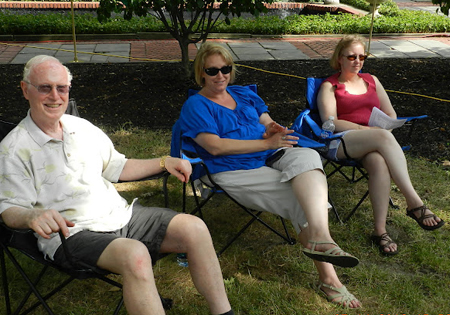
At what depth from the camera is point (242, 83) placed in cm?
626

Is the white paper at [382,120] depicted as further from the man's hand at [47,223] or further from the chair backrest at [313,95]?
the man's hand at [47,223]

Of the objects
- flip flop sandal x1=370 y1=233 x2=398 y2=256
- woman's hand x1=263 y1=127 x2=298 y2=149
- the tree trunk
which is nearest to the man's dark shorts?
woman's hand x1=263 y1=127 x2=298 y2=149

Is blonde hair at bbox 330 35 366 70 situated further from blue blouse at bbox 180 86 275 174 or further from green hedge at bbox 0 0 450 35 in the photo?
green hedge at bbox 0 0 450 35

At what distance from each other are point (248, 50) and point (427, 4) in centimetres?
932

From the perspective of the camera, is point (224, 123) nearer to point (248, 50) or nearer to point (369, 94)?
point (369, 94)

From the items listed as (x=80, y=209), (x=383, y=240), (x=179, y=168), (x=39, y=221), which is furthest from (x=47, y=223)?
(x=383, y=240)

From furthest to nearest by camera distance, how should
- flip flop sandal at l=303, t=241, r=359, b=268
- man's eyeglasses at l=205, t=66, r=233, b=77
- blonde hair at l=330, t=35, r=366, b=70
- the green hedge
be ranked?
1. the green hedge
2. blonde hair at l=330, t=35, r=366, b=70
3. man's eyeglasses at l=205, t=66, r=233, b=77
4. flip flop sandal at l=303, t=241, r=359, b=268

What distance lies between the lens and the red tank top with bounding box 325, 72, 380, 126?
3.59 meters

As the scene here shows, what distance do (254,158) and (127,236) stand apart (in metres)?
0.96

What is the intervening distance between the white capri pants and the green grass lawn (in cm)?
34

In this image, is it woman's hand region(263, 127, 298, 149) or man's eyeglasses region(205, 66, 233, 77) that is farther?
man's eyeglasses region(205, 66, 233, 77)

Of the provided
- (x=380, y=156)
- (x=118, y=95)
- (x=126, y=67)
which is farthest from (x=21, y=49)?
(x=380, y=156)

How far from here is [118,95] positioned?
19.3 ft

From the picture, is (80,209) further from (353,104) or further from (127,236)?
(353,104)
